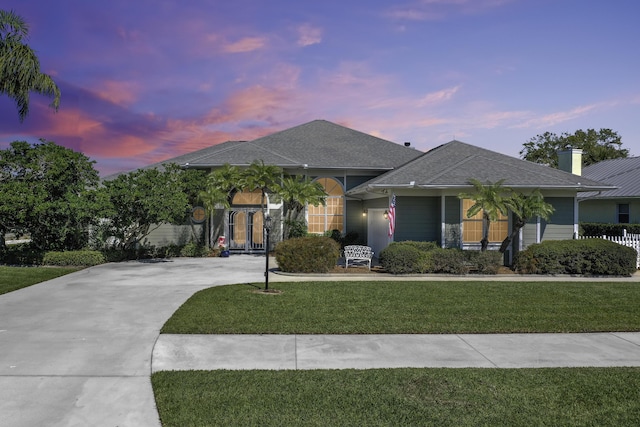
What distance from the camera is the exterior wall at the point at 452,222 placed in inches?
643

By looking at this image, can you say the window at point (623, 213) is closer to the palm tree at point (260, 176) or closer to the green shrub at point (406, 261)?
the green shrub at point (406, 261)

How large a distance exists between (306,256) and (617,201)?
74.2 ft

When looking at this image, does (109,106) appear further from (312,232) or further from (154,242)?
(312,232)

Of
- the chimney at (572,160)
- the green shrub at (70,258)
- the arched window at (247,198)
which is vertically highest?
the chimney at (572,160)

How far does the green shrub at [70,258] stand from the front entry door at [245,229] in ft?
22.6

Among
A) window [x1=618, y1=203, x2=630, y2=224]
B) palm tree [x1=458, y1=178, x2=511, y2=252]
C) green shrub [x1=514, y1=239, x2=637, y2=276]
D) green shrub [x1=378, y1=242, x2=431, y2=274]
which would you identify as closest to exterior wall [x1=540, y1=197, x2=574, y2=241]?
green shrub [x1=514, y1=239, x2=637, y2=276]

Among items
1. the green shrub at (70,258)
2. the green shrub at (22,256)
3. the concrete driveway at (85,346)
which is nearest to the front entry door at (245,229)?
the green shrub at (70,258)

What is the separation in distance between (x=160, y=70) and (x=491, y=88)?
13559 mm

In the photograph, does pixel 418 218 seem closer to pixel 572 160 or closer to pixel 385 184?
pixel 385 184

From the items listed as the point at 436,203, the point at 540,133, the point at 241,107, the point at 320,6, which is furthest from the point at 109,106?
the point at 540,133

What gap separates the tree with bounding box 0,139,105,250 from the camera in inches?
604

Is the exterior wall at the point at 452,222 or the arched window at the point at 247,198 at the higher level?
the arched window at the point at 247,198

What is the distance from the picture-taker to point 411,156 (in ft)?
77.4

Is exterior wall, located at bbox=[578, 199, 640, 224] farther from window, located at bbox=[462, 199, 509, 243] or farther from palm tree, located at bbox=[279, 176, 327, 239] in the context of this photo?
palm tree, located at bbox=[279, 176, 327, 239]
